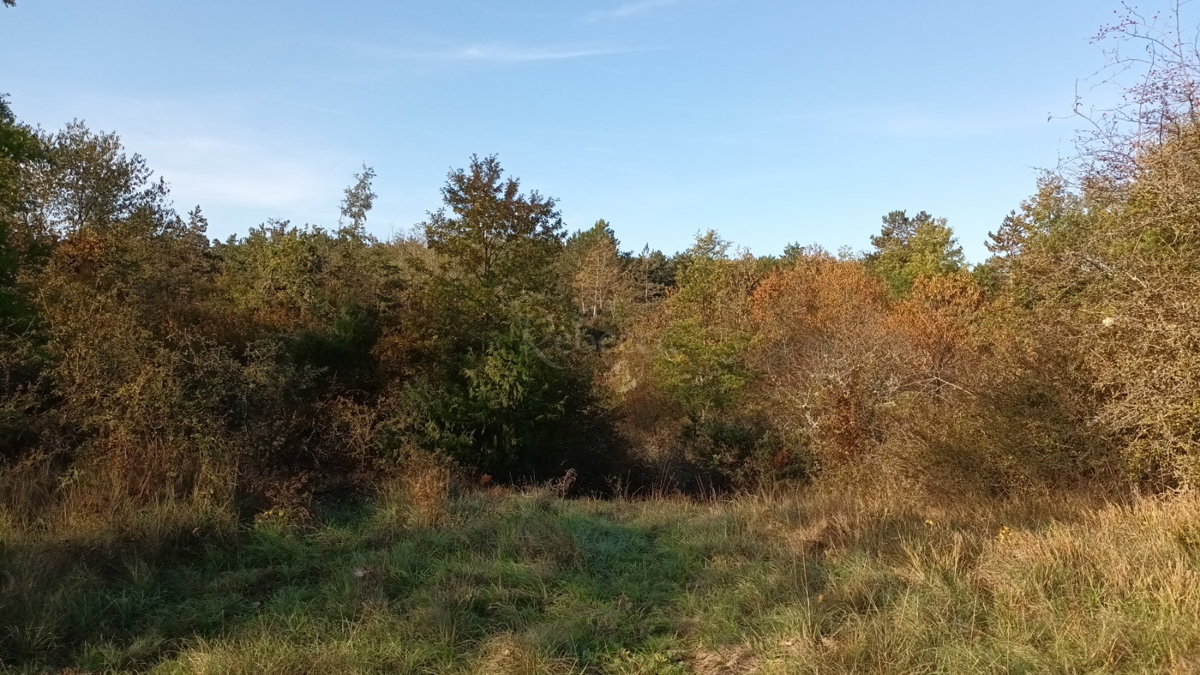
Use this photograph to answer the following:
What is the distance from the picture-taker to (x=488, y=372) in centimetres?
1371

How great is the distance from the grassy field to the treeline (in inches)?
50.3

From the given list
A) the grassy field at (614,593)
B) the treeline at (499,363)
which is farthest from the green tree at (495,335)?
the grassy field at (614,593)

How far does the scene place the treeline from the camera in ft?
23.3

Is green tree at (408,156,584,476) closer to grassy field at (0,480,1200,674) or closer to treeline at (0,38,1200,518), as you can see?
treeline at (0,38,1200,518)

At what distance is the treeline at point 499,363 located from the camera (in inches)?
280

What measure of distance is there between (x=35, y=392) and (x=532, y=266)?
962 cm

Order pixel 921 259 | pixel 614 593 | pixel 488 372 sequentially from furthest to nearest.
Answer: pixel 921 259 < pixel 488 372 < pixel 614 593

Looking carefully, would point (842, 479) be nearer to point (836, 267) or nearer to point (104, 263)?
point (104, 263)

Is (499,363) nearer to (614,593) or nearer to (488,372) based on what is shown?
(488,372)

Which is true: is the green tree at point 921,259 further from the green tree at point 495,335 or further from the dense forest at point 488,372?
the green tree at point 495,335

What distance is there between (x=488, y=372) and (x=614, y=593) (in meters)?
8.68

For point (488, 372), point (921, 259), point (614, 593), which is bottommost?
point (614, 593)

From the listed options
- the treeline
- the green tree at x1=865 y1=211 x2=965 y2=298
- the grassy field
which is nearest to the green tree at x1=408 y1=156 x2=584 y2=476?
the treeline

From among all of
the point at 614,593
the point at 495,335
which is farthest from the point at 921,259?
the point at 614,593
